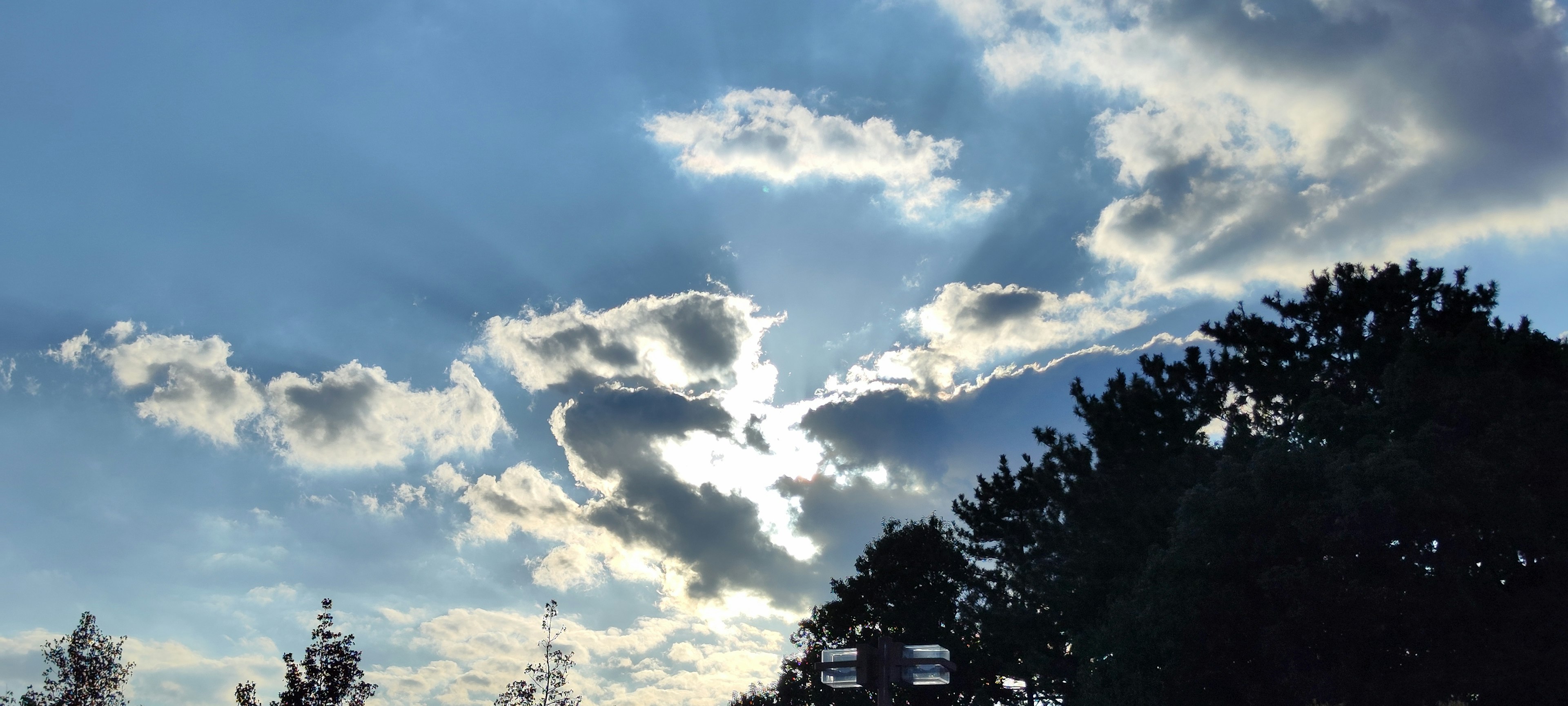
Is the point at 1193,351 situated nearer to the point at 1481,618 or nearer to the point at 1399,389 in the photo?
the point at 1399,389

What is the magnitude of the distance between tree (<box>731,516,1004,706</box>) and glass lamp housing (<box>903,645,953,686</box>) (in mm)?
41614

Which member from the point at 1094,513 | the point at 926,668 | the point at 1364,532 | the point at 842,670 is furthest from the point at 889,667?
the point at 1094,513

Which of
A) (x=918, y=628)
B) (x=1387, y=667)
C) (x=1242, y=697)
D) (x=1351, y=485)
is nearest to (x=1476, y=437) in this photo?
(x=1351, y=485)

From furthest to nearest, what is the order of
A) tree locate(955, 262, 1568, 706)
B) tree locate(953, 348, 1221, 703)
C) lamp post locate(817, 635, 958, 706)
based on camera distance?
tree locate(953, 348, 1221, 703) → tree locate(955, 262, 1568, 706) → lamp post locate(817, 635, 958, 706)

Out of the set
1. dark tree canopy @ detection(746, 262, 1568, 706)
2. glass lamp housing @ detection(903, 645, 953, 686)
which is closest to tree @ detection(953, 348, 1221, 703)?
dark tree canopy @ detection(746, 262, 1568, 706)

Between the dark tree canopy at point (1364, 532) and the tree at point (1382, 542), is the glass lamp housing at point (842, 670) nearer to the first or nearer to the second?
the dark tree canopy at point (1364, 532)

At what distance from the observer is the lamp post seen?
1139 centimetres

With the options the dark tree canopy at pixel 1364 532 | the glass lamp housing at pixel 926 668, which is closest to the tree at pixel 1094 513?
the dark tree canopy at pixel 1364 532

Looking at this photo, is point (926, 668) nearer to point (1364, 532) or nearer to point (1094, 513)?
point (1364, 532)

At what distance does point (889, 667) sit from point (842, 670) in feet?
1.99

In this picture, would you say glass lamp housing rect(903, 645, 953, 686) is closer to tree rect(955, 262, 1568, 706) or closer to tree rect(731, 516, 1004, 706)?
tree rect(955, 262, 1568, 706)

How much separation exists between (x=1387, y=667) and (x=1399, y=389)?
9351 mm

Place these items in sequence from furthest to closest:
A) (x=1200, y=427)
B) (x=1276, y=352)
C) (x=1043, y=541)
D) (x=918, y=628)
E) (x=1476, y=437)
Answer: (x=918, y=628) < (x=1043, y=541) < (x=1200, y=427) < (x=1276, y=352) < (x=1476, y=437)

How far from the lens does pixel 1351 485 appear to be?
2762cm
